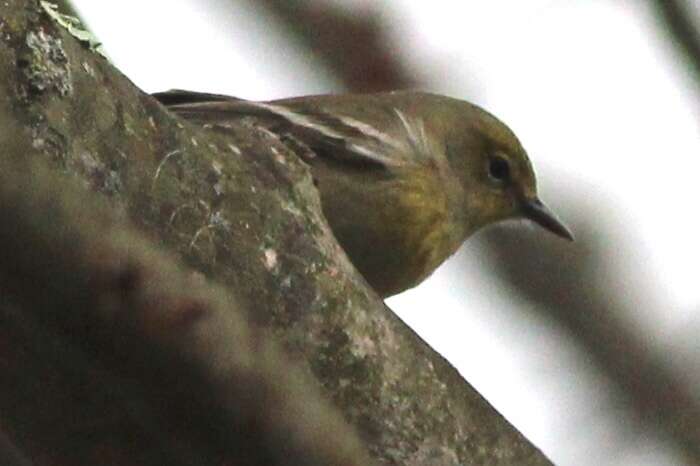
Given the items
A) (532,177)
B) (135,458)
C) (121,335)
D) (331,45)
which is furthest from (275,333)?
(532,177)

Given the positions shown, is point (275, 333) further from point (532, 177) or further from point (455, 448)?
point (532, 177)

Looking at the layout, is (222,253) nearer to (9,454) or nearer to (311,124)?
(9,454)

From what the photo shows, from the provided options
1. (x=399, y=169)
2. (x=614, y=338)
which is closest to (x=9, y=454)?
(x=399, y=169)

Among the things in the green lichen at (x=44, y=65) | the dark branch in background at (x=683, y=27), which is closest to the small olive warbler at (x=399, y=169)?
the dark branch in background at (x=683, y=27)

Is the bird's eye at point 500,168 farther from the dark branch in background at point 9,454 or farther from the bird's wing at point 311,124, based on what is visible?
the dark branch in background at point 9,454

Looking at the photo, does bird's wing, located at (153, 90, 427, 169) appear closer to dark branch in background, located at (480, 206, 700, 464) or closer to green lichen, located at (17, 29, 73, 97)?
dark branch in background, located at (480, 206, 700, 464)
